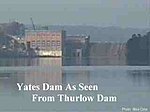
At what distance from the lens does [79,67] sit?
63.8 ft

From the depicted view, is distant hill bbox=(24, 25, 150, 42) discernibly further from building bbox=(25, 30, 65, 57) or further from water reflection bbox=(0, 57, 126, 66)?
water reflection bbox=(0, 57, 126, 66)

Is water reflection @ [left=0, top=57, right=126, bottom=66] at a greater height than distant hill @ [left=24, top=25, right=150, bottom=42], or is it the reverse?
distant hill @ [left=24, top=25, right=150, bottom=42]

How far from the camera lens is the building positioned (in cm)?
1945

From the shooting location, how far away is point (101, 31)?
63.8ft

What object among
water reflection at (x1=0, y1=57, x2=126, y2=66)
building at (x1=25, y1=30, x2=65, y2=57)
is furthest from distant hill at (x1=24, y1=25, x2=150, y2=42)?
water reflection at (x1=0, y1=57, x2=126, y2=66)

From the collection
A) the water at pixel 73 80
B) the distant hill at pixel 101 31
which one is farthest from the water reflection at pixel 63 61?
the distant hill at pixel 101 31

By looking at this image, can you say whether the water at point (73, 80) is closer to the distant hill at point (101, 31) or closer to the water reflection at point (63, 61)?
the water reflection at point (63, 61)

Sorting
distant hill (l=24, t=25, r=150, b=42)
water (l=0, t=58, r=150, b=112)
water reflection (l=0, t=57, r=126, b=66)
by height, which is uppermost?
distant hill (l=24, t=25, r=150, b=42)

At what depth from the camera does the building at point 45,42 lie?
19453mm

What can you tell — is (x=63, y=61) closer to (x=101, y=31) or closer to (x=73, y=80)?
(x=73, y=80)

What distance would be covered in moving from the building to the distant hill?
7 centimetres

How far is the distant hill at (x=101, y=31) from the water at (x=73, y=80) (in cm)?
28

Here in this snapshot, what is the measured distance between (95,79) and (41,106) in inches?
22.2

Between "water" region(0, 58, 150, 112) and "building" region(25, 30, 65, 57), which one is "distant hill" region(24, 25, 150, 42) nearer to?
"building" region(25, 30, 65, 57)
